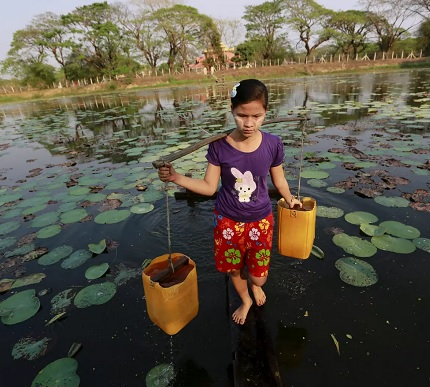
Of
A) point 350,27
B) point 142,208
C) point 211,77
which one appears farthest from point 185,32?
point 142,208

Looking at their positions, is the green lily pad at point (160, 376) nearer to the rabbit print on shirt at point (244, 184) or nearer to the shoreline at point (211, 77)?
the rabbit print on shirt at point (244, 184)

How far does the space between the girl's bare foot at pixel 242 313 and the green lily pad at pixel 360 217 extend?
1.67m

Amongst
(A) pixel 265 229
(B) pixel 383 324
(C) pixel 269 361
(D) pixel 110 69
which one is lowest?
(B) pixel 383 324

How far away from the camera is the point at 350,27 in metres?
39.8

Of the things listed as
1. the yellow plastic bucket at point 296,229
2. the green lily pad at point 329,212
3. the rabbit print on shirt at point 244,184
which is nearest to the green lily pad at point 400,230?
the green lily pad at point 329,212

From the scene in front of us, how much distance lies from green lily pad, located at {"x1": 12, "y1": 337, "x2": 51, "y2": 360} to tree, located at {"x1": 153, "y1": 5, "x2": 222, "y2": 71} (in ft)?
144

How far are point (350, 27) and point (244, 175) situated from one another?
50.2m

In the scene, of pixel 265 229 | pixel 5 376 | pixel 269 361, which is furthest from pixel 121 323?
pixel 265 229

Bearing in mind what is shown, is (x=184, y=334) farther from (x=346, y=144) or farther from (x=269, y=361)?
(x=346, y=144)

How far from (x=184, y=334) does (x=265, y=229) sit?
0.98m

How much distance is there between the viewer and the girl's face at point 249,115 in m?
1.38

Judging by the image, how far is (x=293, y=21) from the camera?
39812mm

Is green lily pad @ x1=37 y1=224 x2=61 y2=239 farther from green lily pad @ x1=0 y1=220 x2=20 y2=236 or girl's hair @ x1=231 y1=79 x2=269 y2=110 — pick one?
girl's hair @ x1=231 y1=79 x2=269 y2=110

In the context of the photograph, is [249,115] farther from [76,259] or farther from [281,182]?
[76,259]
